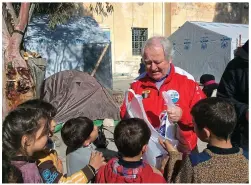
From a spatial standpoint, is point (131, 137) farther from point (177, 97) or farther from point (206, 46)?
point (206, 46)

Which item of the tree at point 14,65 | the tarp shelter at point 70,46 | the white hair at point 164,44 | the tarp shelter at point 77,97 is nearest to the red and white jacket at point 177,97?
the white hair at point 164,44

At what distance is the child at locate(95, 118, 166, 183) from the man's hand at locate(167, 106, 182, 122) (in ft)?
0.90

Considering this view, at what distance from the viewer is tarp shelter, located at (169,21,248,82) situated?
50.9 ft

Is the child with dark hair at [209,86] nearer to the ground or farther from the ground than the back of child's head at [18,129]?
nearer to the ground

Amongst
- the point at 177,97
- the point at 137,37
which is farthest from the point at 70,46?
the point at 177,97

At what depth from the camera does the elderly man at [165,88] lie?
8.36 ft

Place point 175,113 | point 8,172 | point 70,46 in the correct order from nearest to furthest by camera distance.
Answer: point 8,172
point 175,113
point 70,46

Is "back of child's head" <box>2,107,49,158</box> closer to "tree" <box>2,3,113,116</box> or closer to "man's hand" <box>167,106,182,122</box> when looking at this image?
"man's hand" <box>167,106,182,122</box>

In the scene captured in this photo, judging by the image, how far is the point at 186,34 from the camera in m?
17.5

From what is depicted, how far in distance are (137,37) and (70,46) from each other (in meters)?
9.08

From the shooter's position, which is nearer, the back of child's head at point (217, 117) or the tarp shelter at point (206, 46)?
the back of child's head at point (217, 117)

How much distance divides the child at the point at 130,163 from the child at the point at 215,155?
0.18 metres

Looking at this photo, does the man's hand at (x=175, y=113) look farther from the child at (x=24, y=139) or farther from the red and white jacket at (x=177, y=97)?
the child at (x=24, y=139)

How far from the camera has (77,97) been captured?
702cm
